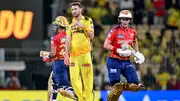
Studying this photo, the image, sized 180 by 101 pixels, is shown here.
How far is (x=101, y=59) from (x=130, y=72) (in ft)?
29.5

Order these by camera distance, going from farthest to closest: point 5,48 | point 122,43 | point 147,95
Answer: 1. point 5,48
2. point 147,95
3. point 122,43

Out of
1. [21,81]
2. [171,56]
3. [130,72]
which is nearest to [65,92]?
[130,72]

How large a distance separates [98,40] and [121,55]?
33.0 feet

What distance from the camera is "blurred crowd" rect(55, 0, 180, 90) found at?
24828 mm

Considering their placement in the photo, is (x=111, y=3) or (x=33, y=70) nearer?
(x=33, y=70)

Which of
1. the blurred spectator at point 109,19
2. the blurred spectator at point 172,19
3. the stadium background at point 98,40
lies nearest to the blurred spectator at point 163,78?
the stadium background at point 98,40

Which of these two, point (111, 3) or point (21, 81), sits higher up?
point (111, 3)

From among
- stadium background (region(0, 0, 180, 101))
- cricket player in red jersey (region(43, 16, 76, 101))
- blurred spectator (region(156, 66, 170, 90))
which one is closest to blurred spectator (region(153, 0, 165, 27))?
stadium background (region(0, 0, 180, 101))

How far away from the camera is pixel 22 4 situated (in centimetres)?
2719

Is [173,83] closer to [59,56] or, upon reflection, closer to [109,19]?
[109,19]

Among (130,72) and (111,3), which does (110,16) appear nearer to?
(111,3)

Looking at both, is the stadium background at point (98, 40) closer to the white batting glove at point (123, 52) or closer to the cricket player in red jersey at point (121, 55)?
the cricket player in red jersey at point (121, 55)

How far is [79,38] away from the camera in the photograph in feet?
52.5

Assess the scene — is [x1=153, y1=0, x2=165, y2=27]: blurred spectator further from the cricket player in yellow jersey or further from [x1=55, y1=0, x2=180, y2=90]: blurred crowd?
the cricket player in yellow jersey
